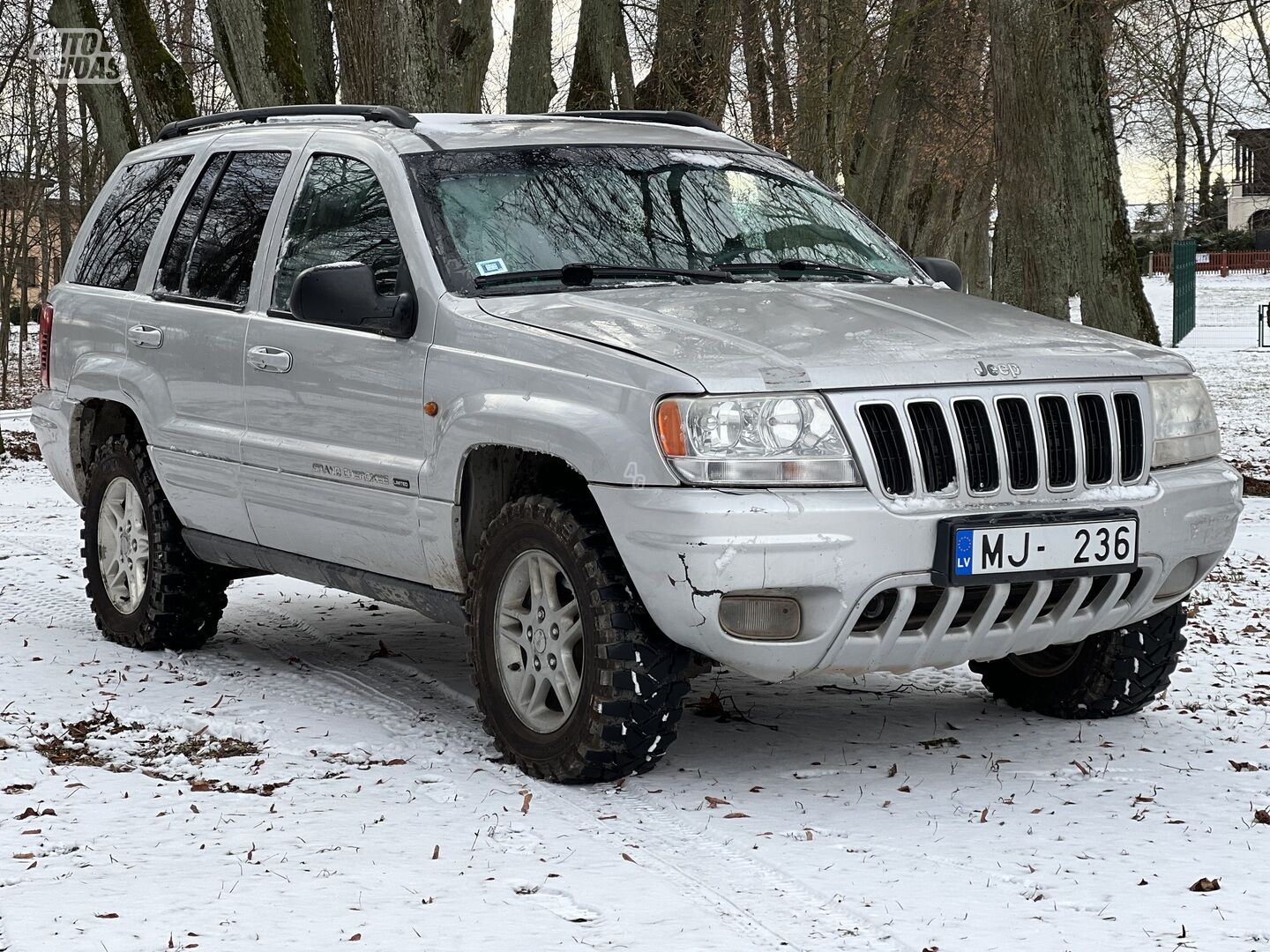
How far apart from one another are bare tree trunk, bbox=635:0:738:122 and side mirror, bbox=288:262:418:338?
1285 cm

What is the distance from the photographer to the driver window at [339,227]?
19.6 feet

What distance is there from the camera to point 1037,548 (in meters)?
4.93

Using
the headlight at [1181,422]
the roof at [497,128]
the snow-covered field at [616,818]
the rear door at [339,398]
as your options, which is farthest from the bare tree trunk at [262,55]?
the headlight at [1181,422]

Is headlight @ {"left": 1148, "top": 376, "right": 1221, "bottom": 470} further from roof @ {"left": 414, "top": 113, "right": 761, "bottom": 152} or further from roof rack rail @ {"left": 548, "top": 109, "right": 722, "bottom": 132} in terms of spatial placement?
roof rack rail @ {"left": 548, "top": 109, "right": 722, "bottom": 132}

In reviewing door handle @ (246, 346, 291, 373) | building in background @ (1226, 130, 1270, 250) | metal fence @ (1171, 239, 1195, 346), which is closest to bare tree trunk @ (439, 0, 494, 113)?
door handle @ (246, 346, 291, 373)

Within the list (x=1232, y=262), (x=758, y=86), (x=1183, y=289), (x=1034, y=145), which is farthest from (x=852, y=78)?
(x=1232, y=262)

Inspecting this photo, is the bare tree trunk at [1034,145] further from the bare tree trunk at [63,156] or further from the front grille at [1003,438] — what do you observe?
the bare tree trunk at [63,156]

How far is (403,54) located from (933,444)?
8150 mm

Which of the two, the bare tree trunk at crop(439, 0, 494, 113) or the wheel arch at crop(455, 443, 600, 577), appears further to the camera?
the bare tree trunk at crop(439, 0, 494, 113)

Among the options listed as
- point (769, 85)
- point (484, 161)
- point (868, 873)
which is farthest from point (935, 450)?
point (769, 85)

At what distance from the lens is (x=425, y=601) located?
5.86 meters

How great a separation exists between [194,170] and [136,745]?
2.58m

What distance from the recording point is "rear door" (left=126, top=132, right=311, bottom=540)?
6617 mm

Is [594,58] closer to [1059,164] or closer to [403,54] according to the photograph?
[403,54]
